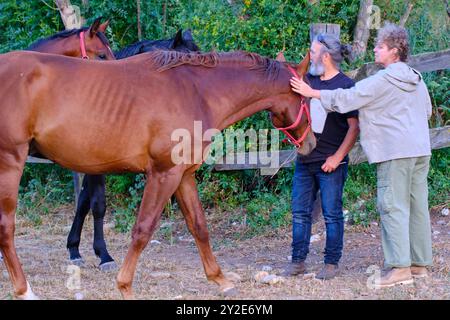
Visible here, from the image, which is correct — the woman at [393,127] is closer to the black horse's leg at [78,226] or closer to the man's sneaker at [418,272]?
the man's sneaker at [418,272]

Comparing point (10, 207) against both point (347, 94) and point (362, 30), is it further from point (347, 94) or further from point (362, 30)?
point (362, 30)

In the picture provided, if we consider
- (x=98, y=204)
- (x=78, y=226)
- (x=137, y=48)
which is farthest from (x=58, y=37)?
(x=78, y=226)

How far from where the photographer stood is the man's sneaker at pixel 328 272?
552cm

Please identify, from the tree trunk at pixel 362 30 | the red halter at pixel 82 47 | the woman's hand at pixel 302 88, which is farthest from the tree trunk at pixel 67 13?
the woman's hand at pixel 302 88

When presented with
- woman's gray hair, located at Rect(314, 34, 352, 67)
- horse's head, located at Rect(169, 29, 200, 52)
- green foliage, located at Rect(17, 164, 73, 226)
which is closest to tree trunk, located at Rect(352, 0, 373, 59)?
horse's head, located at Rect(169, 29, 200, 52)

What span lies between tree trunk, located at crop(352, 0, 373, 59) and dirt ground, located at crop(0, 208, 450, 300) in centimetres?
195

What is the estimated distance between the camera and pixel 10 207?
15.6ft

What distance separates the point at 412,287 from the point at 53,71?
297 cm

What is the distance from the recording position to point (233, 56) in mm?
5148

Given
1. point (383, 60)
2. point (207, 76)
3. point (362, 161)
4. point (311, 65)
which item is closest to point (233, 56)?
point (207, 76)

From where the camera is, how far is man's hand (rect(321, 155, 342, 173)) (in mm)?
5355

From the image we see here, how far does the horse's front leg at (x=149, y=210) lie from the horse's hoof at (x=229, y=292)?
66 cm

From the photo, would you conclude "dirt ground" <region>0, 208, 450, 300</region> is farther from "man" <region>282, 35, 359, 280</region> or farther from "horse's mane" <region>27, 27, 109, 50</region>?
"horse's mane" <region>27, 27, 109, 50</region>
